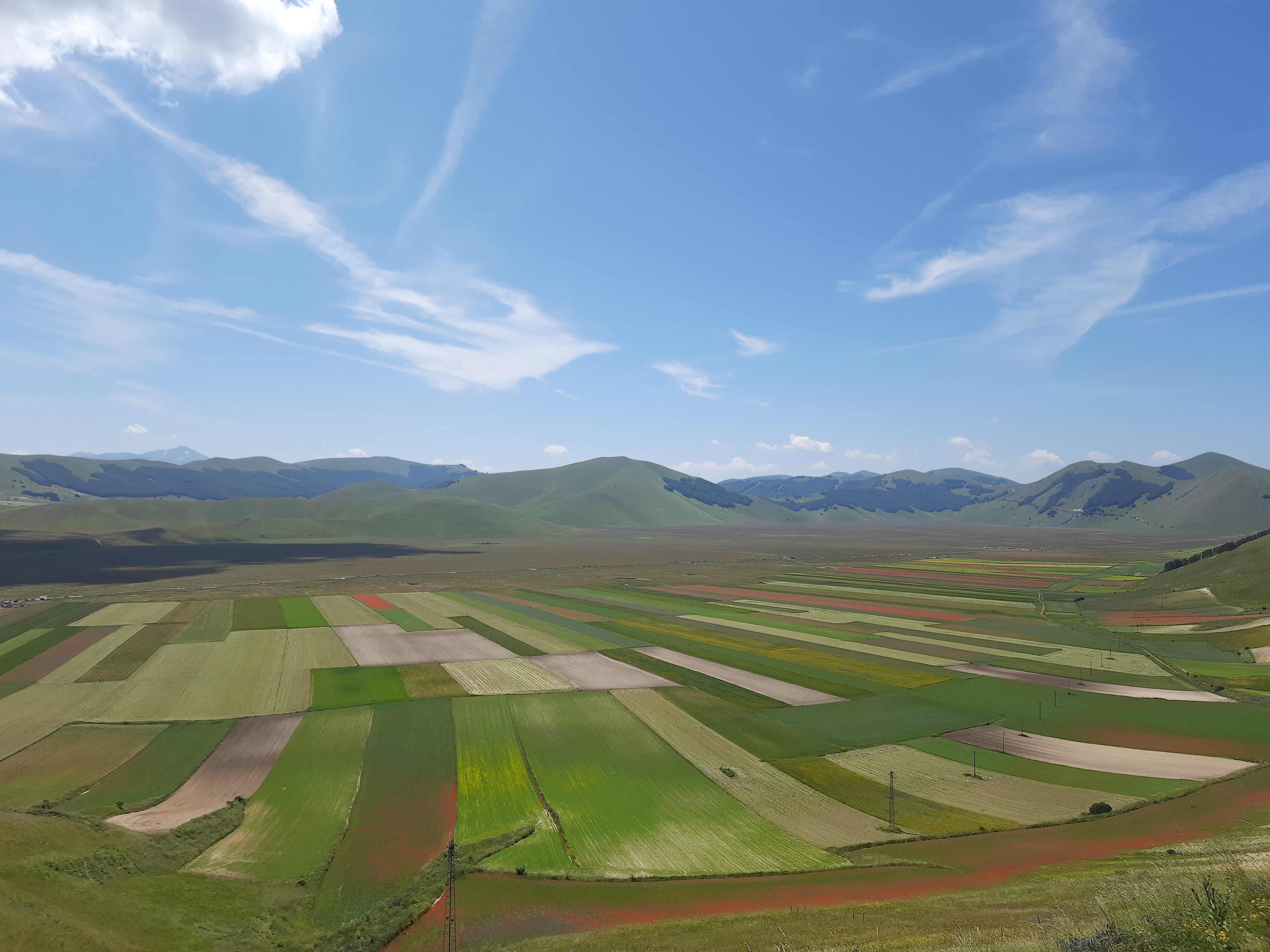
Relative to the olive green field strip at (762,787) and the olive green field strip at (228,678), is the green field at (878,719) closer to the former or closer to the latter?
the olive green field strip at (762,787)

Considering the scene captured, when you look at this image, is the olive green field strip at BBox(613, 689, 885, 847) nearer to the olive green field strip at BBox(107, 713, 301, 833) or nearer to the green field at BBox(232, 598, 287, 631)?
the olive green field strip at BBox(107, 713, 301, 833)

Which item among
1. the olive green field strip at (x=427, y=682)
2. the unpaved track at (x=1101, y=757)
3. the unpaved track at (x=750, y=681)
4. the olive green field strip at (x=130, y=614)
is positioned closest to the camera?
the unpaved track at (x=1101, y=757)

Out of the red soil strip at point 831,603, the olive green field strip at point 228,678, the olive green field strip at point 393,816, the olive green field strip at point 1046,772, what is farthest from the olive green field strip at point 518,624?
the red soil strip at point 831,603

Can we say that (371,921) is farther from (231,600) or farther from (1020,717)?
(231,600)

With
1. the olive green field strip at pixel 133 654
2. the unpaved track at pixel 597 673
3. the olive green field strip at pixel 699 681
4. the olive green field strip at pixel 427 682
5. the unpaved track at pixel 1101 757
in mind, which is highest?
the unpaved track at pixel 1101 757

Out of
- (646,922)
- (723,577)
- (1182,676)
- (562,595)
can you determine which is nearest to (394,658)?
(646,922)

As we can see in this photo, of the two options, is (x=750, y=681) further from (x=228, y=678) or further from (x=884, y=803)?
(x=228, y=678)
